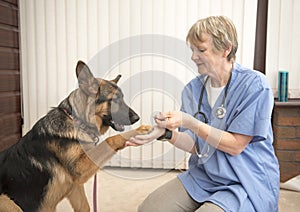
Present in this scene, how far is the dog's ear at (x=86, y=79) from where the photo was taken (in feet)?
4.40

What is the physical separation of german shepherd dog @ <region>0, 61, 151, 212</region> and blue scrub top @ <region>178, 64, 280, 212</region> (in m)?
0.38

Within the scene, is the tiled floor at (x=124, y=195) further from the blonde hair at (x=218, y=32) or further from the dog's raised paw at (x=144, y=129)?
the blonde hair at (x=218, y=32)

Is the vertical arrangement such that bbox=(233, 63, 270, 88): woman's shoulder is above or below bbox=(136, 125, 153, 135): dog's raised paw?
above

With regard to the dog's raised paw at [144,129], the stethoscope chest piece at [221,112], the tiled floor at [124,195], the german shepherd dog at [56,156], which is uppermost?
the stethoscope chest piece at [221,112]

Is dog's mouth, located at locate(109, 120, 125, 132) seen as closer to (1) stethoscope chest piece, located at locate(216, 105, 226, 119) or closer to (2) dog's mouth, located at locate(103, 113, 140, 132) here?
(2) dog's mouth, located at locate(103, 113, 140, 132)

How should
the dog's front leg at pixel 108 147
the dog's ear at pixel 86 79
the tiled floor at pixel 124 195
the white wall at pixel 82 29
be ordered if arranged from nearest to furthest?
1. the dog's ear at pixel 86 79
2. the dog's front leg at pixel 108 147
3. the tiled floor at pixel 124 195
4. the white wall at pixel 82 29

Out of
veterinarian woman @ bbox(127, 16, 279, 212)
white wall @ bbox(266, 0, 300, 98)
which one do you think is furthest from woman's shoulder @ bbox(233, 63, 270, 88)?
white wall @ bbox(266, 0, 300, 98)

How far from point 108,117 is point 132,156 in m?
0.59

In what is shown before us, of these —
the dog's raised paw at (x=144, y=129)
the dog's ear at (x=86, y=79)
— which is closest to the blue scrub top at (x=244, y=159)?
the dog's raised paw at (x=144, y=129)

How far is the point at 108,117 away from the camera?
4.70 feet

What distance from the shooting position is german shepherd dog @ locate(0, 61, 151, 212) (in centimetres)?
150

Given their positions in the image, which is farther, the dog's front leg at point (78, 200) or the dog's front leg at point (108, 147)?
the dog's front leg at point (78, 200)

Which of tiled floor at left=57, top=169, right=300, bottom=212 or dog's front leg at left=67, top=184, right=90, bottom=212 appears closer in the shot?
dog's front leg at left=67, top=184, right=90, bottom=212

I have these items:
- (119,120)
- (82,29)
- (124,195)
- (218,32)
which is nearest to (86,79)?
(119,120)
